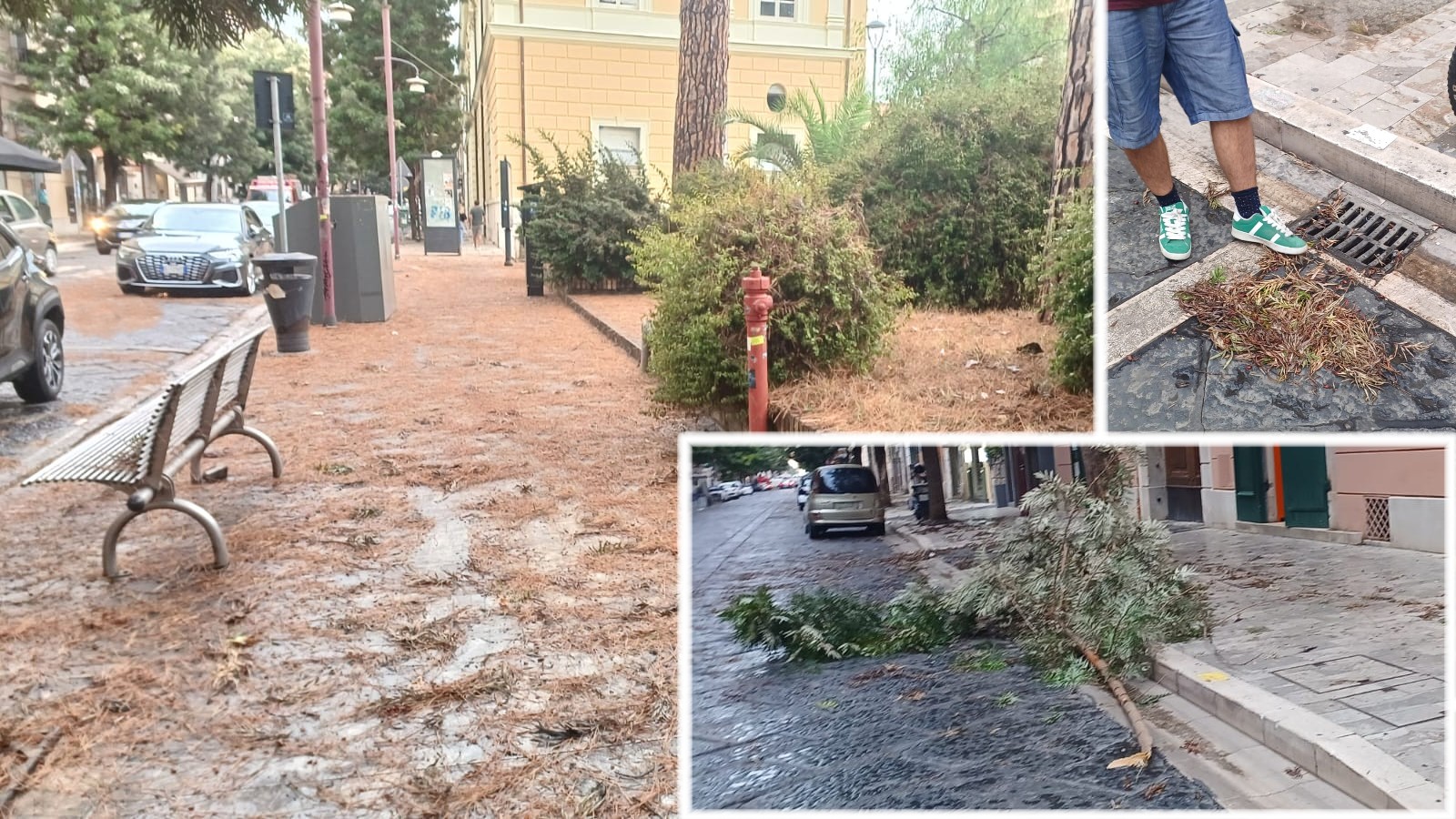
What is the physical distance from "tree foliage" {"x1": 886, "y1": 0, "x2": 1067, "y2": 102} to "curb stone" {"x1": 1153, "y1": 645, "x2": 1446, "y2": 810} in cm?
599

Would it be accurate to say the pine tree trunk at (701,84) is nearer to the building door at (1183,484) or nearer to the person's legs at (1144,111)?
the person's legs at (1144,111)

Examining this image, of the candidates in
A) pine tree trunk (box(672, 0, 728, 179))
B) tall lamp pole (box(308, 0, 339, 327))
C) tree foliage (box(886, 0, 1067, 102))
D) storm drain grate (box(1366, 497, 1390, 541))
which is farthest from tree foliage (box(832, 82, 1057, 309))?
tall lamp pole (box(308, 0, 339, 327))

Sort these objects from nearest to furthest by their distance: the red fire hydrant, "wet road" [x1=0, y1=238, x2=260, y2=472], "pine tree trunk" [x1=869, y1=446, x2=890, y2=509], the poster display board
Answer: "pine tree trunk" [x1=869, y1=446, x2=890, y2=509], the red fire hydrant, "wet road" [x1=0, y1=238, x2=260, y2=472], the poster display board

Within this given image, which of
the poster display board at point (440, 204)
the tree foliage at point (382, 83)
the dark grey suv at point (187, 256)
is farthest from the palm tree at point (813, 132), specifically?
the tree foliage at point (382, 83)

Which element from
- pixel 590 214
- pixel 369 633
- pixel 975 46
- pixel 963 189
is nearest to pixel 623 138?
pixel 590 214

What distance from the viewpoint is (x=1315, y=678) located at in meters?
1.34

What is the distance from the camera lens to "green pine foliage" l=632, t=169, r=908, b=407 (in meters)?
4.59

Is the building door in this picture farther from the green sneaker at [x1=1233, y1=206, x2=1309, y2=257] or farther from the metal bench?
the metal bench

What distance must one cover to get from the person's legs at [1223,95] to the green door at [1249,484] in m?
0.30

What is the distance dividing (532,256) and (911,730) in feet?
49.0

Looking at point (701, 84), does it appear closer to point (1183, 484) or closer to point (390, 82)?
point (1183, 484)

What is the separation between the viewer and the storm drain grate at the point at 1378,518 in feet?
4.59

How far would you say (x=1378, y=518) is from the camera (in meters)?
1.41

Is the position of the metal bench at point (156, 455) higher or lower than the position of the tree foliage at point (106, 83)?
lower
